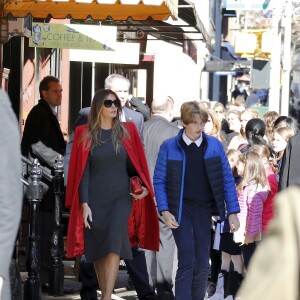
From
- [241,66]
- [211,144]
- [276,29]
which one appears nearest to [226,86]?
[241,66]

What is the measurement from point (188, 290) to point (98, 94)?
1.74 m

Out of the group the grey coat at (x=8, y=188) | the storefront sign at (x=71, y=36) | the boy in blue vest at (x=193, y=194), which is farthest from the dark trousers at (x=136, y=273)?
the grey coat at (x=8, y=188)

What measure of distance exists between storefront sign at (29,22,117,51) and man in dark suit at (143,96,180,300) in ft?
8.68

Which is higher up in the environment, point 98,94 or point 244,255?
point 98,94

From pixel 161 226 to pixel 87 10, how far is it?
10.3ft

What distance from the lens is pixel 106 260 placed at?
8867 millimetres

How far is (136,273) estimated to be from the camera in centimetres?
977

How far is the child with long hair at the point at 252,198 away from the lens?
404 inches

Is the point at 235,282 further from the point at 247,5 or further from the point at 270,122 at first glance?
the point at 247,5

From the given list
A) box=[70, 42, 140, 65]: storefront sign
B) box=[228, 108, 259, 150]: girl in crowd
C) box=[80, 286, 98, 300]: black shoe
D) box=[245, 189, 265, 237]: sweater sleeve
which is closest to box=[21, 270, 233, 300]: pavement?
box=[80, 286, 98, 300]: black shoe

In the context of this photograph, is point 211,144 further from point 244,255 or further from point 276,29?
point 276,29

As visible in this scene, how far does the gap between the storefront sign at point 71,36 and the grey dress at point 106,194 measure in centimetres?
439

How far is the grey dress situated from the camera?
8773mm

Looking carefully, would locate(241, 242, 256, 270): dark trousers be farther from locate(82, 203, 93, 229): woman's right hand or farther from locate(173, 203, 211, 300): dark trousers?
locate(82, 203, 93, 229): woman's right hand
